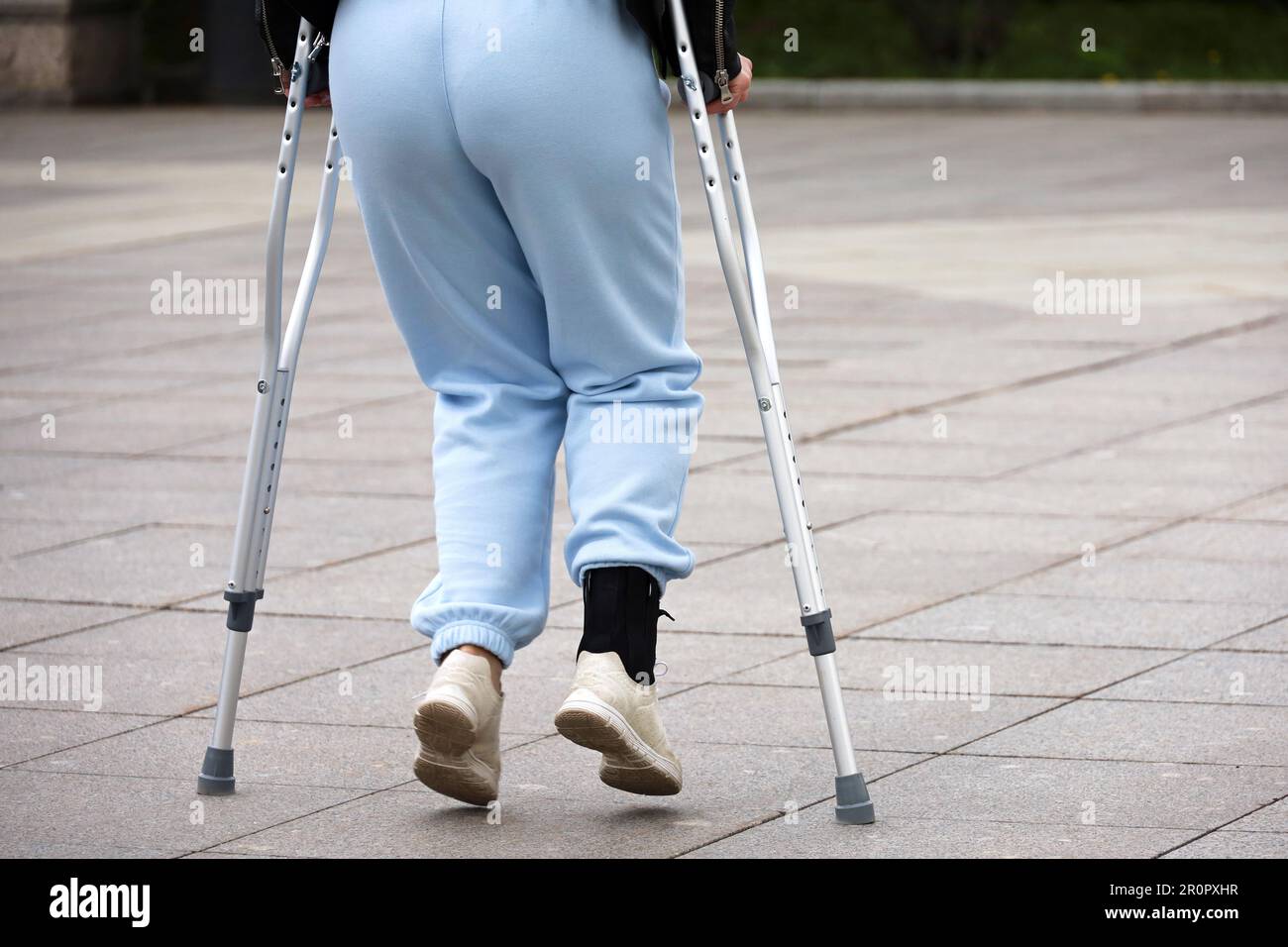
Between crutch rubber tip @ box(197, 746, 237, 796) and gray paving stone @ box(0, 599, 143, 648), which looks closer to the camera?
crutch rubber tip @ box(197, 746, 237, 796)

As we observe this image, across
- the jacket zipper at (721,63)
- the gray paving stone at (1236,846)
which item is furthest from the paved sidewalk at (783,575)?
the jacket zipper at (721,63)

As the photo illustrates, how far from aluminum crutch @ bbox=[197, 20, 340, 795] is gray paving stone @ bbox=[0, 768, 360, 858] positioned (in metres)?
0.08

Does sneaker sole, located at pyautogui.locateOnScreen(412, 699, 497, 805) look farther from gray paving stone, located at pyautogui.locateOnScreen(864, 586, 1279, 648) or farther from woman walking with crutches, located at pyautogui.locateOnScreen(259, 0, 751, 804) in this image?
gray paving stone, located at pyautogui.locateOnScreen(864, 586, 1279, 648)

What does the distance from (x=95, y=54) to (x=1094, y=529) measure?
64.6ft

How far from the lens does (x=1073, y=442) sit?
6953mm

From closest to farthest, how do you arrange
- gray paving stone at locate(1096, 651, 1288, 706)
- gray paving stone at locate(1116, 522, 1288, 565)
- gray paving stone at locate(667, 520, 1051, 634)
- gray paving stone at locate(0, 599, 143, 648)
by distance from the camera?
1. gray paving stone at locate(1096, 651, 1288, 706)
2. gray paving stone at locate(0, 599, 143, 648)
3. gray paving stone at locate(667, 520, 1051, 634)
4. gray paving stone at locate(1116, 522, 1288, 565)

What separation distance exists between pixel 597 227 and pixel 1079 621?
1941mm

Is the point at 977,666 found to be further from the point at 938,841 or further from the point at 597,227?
the point at 597,227

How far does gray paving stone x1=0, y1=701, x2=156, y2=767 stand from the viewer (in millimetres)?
4031

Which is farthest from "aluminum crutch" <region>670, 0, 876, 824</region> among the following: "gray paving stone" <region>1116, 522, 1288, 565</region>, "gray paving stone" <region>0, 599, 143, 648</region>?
"gray paving stone" <region>1116, 522, 1288, 565</region>

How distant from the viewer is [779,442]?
3557 mm

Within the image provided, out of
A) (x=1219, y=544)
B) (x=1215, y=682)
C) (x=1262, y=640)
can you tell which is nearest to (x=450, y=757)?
(x=1215, y=682)

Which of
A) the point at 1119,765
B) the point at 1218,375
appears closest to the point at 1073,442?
the point at 1218,375

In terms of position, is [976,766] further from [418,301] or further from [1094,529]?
[1094,529]
